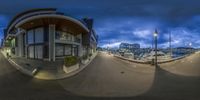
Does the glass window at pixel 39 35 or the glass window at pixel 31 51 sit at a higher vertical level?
the glass window at pixel 39 35

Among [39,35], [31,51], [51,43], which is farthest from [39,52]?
[39,35]

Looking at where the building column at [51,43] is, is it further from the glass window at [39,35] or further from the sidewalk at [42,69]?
the glass window at [39,35]

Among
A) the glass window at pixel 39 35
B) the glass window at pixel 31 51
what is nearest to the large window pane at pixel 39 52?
→ the glass window at pixel 31 51


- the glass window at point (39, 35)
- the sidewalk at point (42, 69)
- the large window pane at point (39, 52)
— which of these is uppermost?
the glass window at point (39, 35)

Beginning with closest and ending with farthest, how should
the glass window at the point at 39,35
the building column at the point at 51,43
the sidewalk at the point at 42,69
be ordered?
1. the building column at the point at 51,43
2. the sidewalk at the point at 42,69
3. the glass window at the point at 39,35

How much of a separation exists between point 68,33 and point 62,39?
4.01ft

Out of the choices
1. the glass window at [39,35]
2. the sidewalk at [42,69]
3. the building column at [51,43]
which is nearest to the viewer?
the building column at [51,43]

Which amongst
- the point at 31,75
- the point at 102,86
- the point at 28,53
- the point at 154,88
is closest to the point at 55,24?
the point at 28,53

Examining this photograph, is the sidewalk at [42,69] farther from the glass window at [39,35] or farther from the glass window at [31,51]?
the glass window at [39,35]

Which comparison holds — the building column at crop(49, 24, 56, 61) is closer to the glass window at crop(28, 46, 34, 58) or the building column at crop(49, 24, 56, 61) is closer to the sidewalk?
the sidewalk

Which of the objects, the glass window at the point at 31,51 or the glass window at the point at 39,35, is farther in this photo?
the glass window at the point at 39,35

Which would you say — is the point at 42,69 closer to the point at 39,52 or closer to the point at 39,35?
the point at 39,52

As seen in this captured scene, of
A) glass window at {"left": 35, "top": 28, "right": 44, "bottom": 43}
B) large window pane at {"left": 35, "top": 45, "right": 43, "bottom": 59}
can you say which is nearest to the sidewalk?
large window pane at {"left": 35, "top": 45, "right": 43, "bottom": 59}

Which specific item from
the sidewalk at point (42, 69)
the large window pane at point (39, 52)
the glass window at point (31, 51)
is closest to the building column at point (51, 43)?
the sidewalk at point (42, 69)
